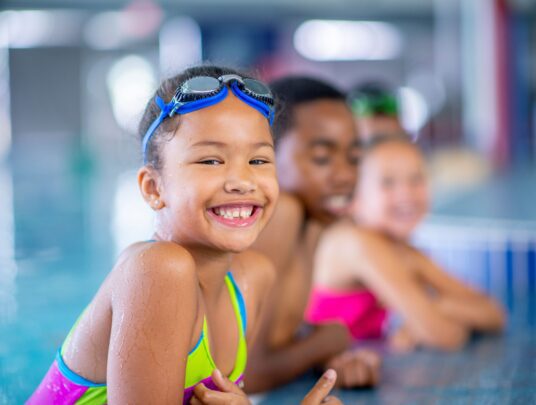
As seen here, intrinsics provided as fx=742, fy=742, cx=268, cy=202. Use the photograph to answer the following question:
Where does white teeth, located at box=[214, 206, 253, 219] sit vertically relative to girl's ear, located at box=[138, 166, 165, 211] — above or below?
below

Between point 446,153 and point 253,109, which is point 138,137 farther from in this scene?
point 446,153

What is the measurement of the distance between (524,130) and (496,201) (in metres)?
10.4

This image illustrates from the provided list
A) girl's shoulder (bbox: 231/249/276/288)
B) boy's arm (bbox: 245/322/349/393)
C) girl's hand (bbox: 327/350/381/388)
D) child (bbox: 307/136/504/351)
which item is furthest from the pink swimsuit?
girl's shoulder (bbox: 231/249/276/288)

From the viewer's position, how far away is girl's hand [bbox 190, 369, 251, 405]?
5.59 ft

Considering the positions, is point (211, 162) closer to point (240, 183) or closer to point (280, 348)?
point (240, 183)

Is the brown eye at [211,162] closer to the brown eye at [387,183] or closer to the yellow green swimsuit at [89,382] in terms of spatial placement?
the yellow green swimsuit at [89,382]

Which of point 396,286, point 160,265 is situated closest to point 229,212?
point 160,265

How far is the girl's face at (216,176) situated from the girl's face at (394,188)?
175 centimetres

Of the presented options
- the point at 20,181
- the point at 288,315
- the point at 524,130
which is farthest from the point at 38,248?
the point at 524,130

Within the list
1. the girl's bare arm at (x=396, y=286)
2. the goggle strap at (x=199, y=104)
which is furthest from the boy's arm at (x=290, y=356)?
the goggle strap at (x=199, y=104)

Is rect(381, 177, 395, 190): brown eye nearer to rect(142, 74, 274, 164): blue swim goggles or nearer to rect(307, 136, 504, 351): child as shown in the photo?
rect(307, 136, 504, 351): child

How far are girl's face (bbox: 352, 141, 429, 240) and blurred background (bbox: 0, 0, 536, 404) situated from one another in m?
0.79

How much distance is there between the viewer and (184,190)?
1.73 meters

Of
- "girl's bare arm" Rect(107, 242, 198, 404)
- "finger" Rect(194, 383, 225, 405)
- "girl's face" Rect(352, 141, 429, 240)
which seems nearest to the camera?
"girl's bare arm" Rect(107, 242, 198, 404)
